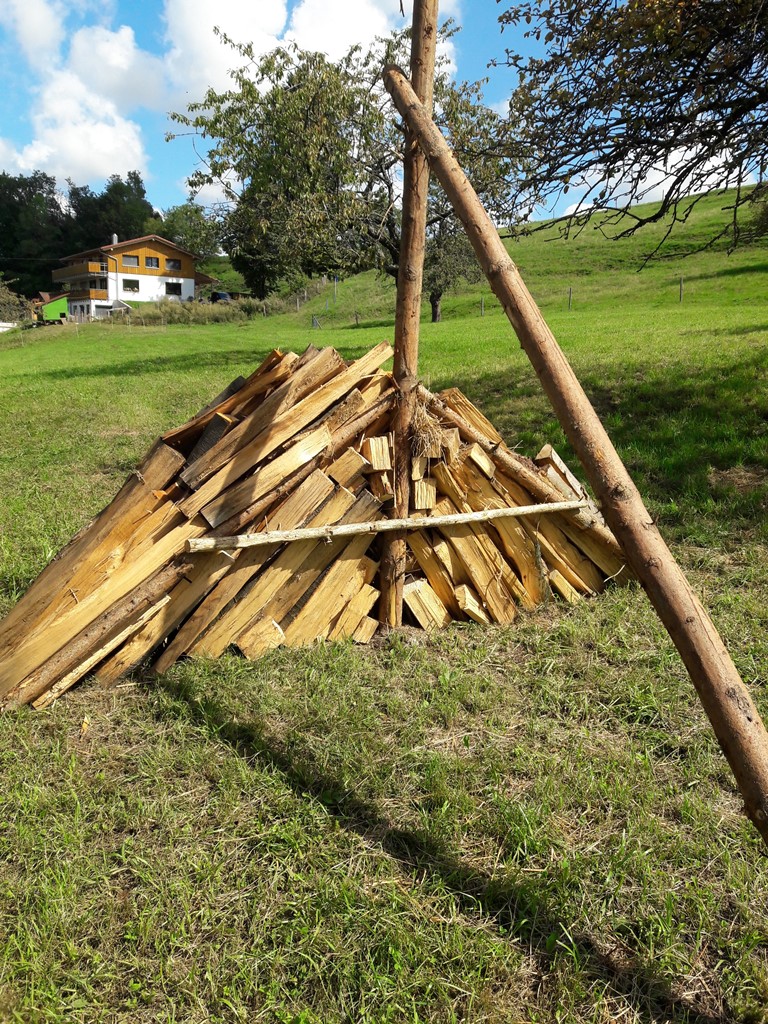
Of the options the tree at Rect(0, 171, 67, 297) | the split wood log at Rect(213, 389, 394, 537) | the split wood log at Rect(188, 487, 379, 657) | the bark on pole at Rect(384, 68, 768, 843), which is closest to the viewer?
the bark on pole at Rect(384, 68, 768, 843)

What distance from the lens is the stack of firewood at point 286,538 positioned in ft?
13.0

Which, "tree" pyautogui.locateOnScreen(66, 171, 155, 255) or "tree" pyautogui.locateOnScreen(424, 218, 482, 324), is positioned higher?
"tree" pyautogui.locateOnScreen(66, 171, 155, 255)

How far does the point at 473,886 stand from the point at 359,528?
212 centimetres

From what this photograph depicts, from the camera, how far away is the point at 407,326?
431 centimetres

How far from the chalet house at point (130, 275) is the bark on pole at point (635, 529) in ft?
227

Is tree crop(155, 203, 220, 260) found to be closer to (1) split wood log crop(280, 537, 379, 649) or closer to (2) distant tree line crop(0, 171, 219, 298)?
(1) split wood log crop(280, 537, 379, 649)

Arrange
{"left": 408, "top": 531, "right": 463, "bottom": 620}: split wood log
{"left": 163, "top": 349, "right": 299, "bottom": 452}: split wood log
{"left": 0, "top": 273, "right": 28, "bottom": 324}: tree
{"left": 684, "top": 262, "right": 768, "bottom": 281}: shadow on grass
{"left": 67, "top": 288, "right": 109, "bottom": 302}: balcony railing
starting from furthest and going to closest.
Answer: {"left": 67, "top": 288, "right": 109, "bottom": 302}: balcony railing, {"left": 0, "top": 273, "right": 28, "bottom": 324}: tree, {"left": 684, "top": 262, "right": 768, "bottom": 281}: shadow on grass, {"left": 408, "top": 531, "right": 463, "bottom": 620}: split wood log, {"left": 163, "top": 349, "right": 299, "bottom": 452}: split wood log

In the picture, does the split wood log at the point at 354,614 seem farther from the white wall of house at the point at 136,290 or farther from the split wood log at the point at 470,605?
the white wall of house at the point at 136,290

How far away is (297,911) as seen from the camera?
99.7 inches

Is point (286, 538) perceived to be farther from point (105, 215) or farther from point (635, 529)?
point (105, 215)

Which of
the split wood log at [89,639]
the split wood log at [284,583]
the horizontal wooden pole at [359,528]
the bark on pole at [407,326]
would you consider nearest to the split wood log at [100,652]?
the split wood log at [89,639]

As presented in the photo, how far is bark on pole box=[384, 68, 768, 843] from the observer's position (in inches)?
85.4

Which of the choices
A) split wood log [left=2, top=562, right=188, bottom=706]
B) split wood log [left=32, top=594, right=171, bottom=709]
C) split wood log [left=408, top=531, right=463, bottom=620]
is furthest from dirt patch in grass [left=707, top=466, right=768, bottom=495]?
split wood log [left=32, top=594, right=171, bottom=709]

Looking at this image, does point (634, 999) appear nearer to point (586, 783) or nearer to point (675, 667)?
point (586, 783)
